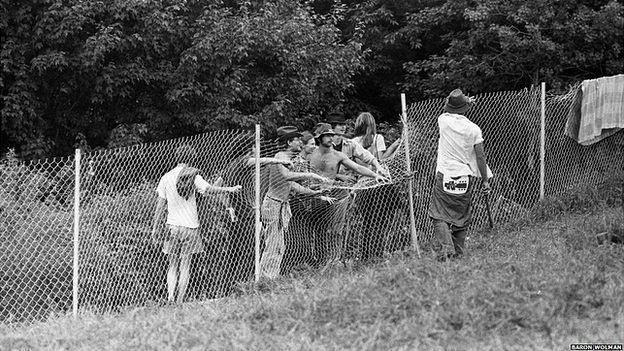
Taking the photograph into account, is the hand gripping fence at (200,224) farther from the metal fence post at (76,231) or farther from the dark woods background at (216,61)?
the dark woods background at (216,61)

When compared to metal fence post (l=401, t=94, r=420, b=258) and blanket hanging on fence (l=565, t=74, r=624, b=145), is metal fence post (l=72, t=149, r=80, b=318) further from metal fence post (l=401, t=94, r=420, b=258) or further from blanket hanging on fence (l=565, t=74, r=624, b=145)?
blanket hanging on fence (l=565, t=74, r=624, b=145)

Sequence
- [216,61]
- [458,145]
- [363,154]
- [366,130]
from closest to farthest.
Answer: [458,145]
[363,154]
[366,130]
[216,61]

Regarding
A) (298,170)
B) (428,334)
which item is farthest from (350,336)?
(298,170)

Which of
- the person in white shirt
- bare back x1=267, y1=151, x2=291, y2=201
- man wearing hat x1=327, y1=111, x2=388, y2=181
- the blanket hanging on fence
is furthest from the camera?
the blanket hanging on fence

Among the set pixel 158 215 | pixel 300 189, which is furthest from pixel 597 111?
pixel 158 215

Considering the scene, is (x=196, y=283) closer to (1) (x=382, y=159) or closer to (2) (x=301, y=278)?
(2) (x=301, y=278)

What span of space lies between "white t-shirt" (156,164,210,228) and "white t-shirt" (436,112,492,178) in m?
2.29

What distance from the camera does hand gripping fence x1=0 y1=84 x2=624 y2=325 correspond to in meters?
7.93

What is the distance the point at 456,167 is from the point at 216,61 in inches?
297

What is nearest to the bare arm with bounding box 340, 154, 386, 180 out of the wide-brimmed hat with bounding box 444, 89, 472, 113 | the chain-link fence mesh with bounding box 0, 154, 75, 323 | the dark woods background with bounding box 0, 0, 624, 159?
the wide-brimmed hat with bounding box 444, 89, 472, 113

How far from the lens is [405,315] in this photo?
6121 millimetres

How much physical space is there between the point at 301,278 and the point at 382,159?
2.15 m

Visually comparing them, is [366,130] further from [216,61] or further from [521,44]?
[521,44]

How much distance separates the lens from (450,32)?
18.2 m
